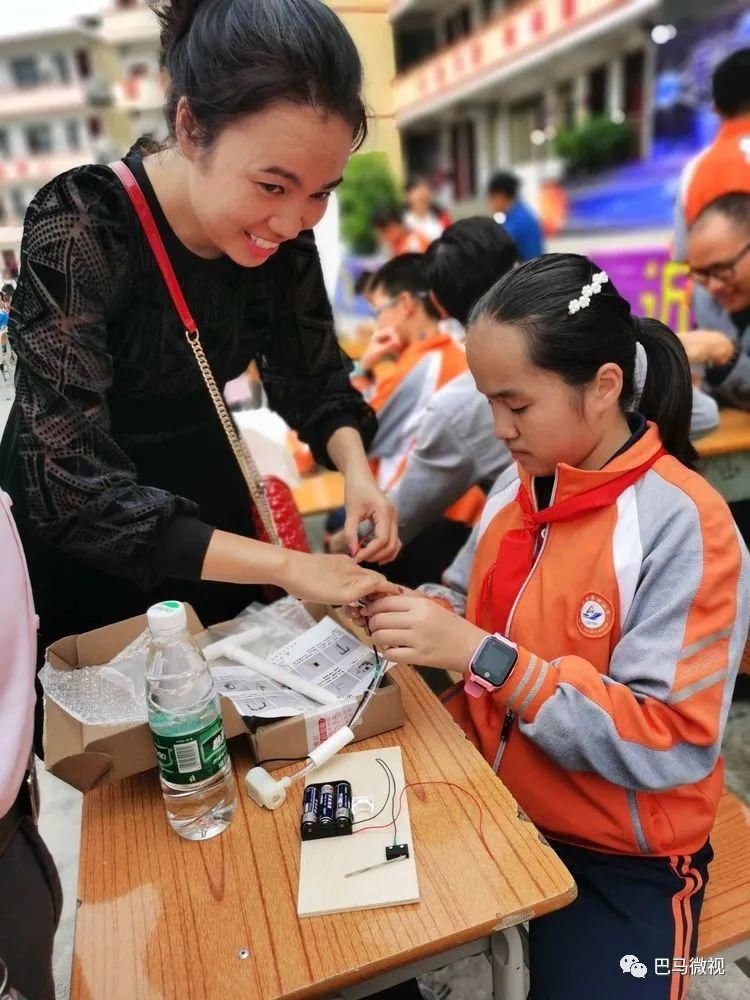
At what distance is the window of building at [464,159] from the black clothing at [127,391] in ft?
32.0

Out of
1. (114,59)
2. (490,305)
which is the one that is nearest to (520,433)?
(490,305)

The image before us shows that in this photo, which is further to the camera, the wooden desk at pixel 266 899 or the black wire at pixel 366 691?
the black wire at pixel 366 691

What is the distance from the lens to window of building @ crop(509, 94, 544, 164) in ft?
26.4

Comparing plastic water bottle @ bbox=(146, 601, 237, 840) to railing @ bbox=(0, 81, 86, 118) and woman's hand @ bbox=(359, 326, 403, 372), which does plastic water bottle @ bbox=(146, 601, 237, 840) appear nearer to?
woman's hand @ bbox=(359, 326, 403, 372)

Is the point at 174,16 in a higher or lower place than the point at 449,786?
higher

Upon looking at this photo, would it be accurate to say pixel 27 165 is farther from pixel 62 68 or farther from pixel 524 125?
pixel 524 125

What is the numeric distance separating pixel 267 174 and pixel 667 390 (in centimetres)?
73

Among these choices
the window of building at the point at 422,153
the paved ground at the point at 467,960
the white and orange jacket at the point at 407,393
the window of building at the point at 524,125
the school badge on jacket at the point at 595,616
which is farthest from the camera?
the window of building at the point at 422,153

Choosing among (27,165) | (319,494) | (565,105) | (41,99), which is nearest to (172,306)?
(319,494)

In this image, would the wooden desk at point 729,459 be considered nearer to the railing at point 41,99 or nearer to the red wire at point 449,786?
Result: the red wire at point 449,786

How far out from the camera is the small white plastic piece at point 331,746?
0.93 metres

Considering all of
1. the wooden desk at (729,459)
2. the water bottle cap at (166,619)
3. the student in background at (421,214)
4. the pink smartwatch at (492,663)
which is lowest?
the wooden desk at (729,459)

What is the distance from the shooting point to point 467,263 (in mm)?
2020

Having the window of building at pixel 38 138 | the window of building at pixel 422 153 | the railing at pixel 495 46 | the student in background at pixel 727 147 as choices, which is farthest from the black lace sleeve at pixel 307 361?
the window of building at pixel 38 138
